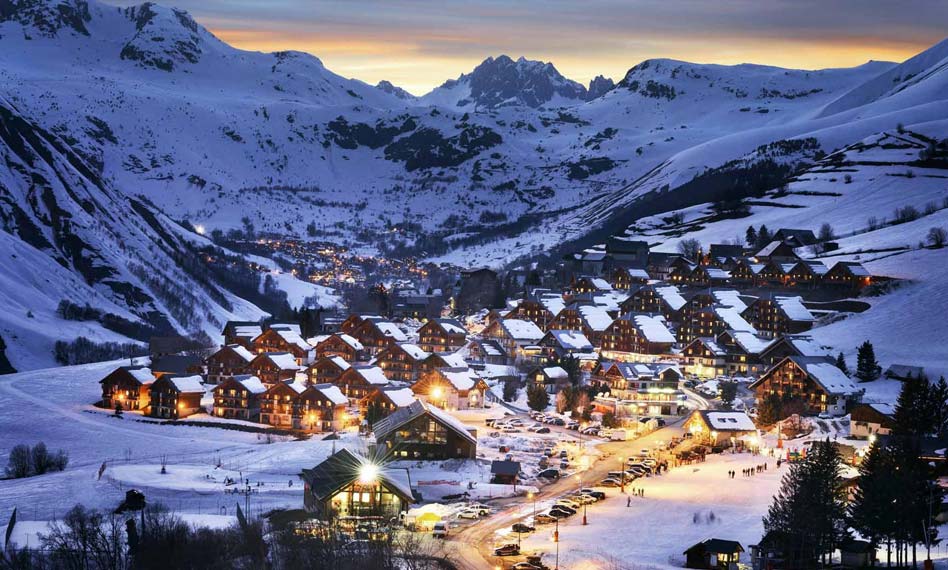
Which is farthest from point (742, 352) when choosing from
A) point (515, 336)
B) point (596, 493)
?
point (596, 493)

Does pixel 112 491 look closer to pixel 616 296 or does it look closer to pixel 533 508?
pixel 533 508

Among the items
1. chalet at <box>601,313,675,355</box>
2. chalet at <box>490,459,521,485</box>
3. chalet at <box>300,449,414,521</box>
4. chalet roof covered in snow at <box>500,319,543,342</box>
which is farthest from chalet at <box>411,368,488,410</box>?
chalet at <box>300,449,414,521</box>

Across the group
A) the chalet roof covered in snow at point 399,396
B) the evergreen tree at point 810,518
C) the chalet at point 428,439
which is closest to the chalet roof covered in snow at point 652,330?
the chalet roof covered in snow at point 399,396

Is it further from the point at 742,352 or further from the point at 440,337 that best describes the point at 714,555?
the point at 440,337

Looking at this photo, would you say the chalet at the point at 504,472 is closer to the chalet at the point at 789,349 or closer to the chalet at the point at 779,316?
the chalet at the point at 789,349

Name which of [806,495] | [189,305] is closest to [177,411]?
[806,495]
